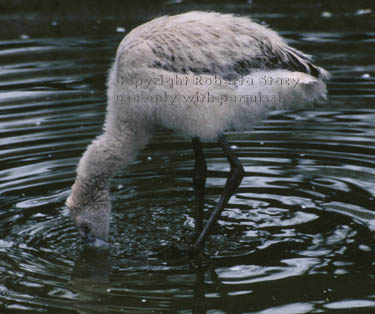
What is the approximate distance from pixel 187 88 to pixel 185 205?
5.47 feet

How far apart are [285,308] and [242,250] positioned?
43.4 inches

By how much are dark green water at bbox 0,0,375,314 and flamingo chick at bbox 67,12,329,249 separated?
400 millimetres

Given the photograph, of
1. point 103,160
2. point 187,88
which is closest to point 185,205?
point 103,160

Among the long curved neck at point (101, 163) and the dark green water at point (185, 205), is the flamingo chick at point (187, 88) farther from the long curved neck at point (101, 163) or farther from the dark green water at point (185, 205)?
the dark green water at point (185, 205)

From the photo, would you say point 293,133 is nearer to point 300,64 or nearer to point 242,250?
point 300,64

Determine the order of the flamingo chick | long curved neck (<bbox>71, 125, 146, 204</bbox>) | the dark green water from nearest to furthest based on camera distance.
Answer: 1. the dark green water
2. the flamingo chick
3. long curved neck (<bbox>71, 125, 146, 204</bbox>)

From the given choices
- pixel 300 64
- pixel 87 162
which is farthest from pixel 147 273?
pixel 300 64

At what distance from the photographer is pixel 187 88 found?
6543mm

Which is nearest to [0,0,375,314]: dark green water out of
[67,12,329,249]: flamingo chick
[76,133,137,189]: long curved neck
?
[67,12,329,249]: flamingo chick

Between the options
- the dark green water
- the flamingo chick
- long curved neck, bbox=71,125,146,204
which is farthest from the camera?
long curved neck, bbox=71,125,146,204

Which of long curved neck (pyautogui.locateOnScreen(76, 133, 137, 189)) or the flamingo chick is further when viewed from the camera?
long curved neck (pyautogui.locateOnScreen(76, 133, 137, 189))

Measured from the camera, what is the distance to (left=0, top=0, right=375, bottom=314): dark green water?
5984 mm

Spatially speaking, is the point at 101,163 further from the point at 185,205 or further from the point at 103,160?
the point at 185,205

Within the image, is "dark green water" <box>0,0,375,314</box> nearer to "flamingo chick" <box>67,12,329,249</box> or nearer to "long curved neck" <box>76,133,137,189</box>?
"flamingo chick" <box>67,12,329,249</box>
